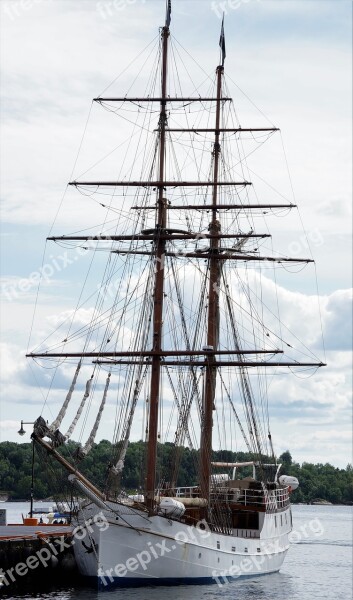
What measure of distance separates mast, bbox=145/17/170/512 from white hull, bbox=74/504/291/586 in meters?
1.52

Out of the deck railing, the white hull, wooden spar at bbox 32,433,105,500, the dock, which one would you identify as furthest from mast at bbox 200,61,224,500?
wooden spar at bbox 32,433,105,500

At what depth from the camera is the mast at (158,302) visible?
6272 cm

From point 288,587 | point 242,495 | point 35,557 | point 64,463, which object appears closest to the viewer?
point 64,463

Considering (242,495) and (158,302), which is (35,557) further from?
(242,495)

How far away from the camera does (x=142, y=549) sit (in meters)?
59.8

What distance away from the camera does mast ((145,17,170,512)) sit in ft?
206

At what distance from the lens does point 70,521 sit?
6181cm

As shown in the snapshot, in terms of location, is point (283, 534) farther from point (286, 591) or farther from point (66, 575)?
point (66, 575)

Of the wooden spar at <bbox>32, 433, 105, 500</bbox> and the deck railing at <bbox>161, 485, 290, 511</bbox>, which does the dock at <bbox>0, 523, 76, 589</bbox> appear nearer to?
the wooden spar at <bbox>32, 433, 105, 500</bbox>

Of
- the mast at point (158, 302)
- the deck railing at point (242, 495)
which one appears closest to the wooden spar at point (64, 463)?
the mast at point (158, 302)

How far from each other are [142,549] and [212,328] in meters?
20.5

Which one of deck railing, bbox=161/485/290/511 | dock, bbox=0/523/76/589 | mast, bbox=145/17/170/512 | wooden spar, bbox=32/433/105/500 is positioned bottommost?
dock, bbox=0/523/76/589

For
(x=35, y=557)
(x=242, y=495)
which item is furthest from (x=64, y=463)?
(x=242, y=495)

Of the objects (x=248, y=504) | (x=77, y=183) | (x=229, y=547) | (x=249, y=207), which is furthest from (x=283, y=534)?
(x=77, y=183)
